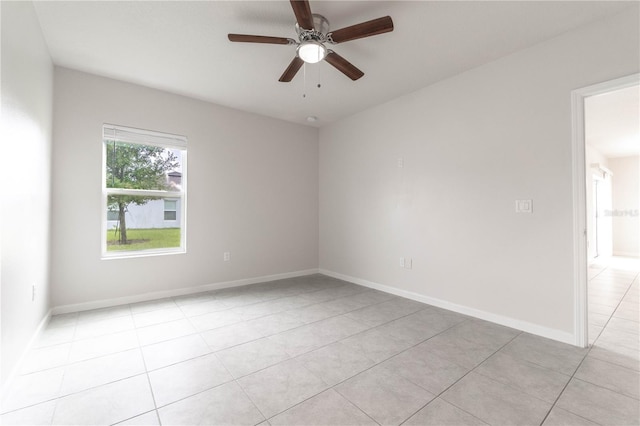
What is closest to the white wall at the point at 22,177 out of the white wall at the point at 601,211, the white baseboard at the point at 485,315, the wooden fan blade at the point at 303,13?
the wooden fan blade at the point at 303,13

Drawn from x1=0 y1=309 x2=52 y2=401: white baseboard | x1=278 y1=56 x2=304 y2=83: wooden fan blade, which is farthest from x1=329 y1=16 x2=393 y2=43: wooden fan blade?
x1=0 y1=309 x2=52 y2=401: white baseboard

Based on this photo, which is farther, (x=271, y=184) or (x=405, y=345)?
(x=271, y=184)

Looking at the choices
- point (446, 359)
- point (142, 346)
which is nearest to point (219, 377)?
point (142, 346)

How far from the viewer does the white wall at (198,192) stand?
3.07 meters

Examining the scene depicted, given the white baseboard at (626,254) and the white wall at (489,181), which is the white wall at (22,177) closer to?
the white wall at (489,181)

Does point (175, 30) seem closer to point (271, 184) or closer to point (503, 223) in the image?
point (271, 184)

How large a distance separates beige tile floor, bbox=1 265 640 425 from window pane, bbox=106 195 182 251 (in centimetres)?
82

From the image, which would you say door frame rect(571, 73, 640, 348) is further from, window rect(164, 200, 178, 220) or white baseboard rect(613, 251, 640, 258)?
white baseboard rect(613, 251, 640, 258)

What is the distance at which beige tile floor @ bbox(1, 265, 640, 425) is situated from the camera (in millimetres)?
1558

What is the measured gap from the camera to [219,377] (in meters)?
1.89

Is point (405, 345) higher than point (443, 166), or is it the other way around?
point (443, 166)

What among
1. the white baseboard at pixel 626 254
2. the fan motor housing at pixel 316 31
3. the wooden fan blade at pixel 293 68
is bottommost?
the white baseboard at pixel 626 254

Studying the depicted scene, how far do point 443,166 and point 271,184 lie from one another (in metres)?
2.59

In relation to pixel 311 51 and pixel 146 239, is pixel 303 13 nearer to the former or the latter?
pixel 311 51
